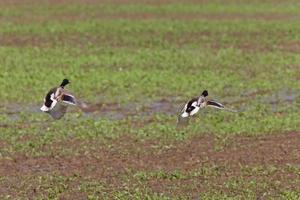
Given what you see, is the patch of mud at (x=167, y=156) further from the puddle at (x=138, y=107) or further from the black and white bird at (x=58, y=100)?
the puddle at (x=138, y=107)

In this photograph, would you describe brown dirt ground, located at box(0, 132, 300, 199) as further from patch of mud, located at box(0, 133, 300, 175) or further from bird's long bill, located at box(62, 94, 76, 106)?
bird's long bill, located at box(62, 94, 76, 106)

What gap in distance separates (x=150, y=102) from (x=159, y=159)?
5119mm

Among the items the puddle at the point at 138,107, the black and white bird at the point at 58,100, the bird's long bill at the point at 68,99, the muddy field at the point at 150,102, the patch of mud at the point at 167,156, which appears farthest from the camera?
the puddle at the point at 138,107

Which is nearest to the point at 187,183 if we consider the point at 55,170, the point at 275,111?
the point at 55,170

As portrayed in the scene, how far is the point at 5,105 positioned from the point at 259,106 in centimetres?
550

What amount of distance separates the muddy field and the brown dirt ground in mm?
18

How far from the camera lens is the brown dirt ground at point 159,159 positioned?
44.1 ft

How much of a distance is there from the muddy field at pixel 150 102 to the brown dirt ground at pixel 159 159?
0.02 metres

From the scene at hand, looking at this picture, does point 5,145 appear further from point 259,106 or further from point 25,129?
point 259,106

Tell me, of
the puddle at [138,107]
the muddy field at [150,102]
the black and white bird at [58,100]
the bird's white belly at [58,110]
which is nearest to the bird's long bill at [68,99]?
the black and white bird at [58,100]

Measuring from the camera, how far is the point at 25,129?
16938 mm

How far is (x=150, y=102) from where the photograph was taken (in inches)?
781

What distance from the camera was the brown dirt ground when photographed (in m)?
13.4

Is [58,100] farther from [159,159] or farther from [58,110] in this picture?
[159,159]
